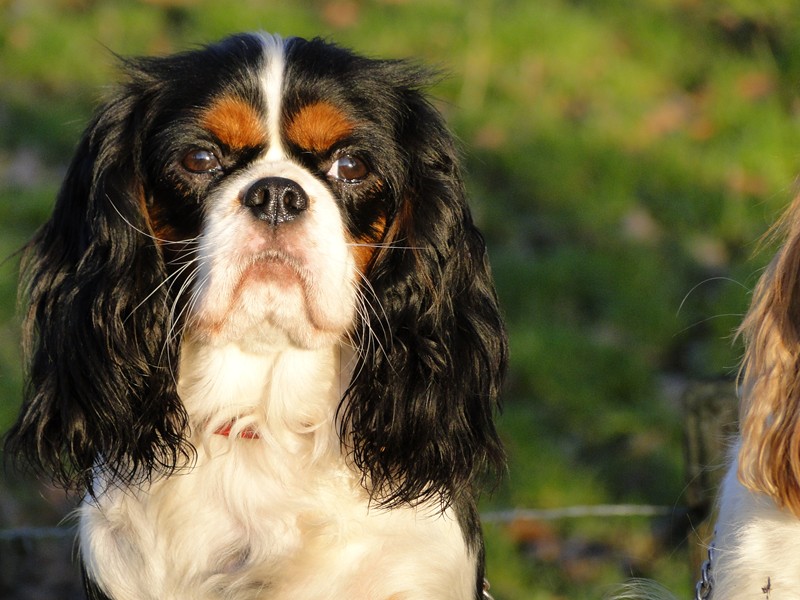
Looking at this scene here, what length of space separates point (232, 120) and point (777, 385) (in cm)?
133

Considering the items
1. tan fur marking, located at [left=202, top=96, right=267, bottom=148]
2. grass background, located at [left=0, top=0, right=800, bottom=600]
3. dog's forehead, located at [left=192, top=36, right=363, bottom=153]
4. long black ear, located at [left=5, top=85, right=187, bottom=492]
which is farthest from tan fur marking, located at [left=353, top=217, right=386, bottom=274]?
grass background, located at [left=0, top=0, right=800, bottom=600]

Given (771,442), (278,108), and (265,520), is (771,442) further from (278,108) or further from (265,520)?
(278,108)

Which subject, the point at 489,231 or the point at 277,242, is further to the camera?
the point at 489,231

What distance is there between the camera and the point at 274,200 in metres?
2.79

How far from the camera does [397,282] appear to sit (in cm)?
302

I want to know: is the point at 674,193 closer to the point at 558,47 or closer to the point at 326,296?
the point at 558,47

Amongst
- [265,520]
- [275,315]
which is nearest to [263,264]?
[275,315]

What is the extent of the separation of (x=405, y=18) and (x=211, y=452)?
4453 millimetres

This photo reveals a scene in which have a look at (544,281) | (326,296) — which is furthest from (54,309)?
(544,281)

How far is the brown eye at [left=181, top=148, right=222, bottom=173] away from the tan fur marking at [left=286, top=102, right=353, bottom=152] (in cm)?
18

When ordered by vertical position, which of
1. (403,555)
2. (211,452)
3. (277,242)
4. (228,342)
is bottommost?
(403,555)

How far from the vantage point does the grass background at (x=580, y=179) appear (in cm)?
470

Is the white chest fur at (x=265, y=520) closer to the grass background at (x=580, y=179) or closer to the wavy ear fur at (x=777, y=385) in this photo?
the wavy ear fur at (x=777, y=385)

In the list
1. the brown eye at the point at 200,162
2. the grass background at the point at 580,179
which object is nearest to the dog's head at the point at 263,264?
the brown eye at the point at 200,162
